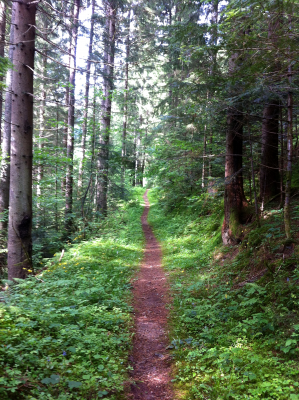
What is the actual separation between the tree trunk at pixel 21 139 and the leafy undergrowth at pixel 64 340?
797mm

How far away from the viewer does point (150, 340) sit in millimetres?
4391

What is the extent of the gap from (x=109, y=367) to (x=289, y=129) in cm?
531

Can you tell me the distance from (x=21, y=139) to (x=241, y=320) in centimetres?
583

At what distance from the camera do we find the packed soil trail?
3246 millimetres

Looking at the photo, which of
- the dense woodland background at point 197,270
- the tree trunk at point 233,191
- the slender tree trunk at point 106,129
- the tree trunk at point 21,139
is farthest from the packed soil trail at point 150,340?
the slender tree trunk at point 106,129

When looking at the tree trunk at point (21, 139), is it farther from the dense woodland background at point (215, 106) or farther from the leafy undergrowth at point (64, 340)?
the leafy undergrowth at point (64, 340)

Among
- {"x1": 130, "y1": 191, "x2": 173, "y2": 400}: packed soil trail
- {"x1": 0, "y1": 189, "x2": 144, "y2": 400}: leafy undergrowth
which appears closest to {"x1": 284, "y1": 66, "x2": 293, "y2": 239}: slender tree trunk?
{"x1": 130, "y1": 191, "x2": 173, "y2": 400}: packed soil trail

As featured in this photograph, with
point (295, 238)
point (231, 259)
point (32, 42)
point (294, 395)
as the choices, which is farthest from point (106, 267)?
point (32, 42)

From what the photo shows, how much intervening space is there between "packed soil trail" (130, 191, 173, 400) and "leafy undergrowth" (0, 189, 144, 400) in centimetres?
21

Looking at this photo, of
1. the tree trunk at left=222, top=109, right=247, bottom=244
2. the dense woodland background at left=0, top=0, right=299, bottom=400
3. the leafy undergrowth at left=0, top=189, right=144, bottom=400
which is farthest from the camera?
the tree trunk at left=222, top=109, right=247, bottom=244

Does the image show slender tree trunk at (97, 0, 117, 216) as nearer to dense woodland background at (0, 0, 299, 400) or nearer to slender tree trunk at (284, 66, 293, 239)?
dense woodland background at (0, 0, 299, 400)

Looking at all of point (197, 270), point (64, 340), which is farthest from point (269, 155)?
point (64, 340)

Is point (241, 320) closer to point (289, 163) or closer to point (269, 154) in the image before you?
point (289, 163)

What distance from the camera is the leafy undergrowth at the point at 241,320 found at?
2.98 m
